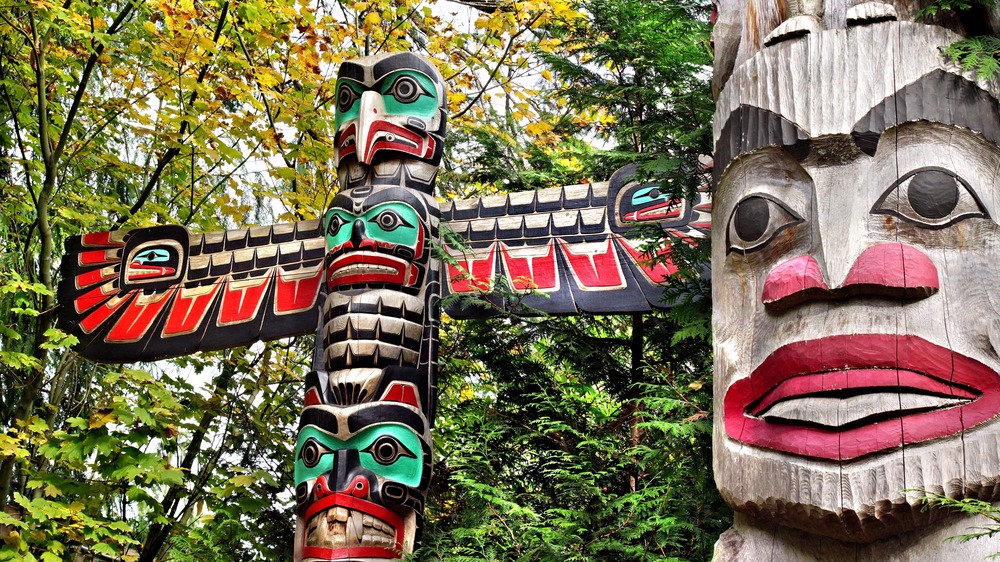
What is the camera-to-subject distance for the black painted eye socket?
6.54m

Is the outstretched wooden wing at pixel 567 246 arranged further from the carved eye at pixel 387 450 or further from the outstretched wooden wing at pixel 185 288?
the outstretched wooden wing at pixel 185 288

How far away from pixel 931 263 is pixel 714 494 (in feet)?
5.42

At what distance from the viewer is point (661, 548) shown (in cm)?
409

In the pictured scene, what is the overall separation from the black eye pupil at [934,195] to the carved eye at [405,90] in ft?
14.0

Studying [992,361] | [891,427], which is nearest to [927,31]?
[992,361]

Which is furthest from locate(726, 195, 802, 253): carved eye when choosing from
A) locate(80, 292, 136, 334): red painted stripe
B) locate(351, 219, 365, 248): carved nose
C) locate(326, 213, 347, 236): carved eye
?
locate(80, 292, 136, 334): red painted stripe

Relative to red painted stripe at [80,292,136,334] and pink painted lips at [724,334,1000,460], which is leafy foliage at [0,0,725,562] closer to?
red painted stripe at [80,292,136,334]

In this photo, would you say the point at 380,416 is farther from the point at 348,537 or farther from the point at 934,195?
the point at 934,195

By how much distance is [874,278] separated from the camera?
101 inches

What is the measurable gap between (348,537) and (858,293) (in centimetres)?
328

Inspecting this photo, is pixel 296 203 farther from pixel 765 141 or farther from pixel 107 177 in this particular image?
pixel 765 141

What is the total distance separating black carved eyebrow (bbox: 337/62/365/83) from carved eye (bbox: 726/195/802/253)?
404 centimetres

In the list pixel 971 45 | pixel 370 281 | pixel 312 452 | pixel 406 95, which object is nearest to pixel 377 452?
pixel 312 452

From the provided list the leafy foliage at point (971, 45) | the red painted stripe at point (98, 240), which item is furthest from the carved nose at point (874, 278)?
the red painted stripe at point (98, 240)
